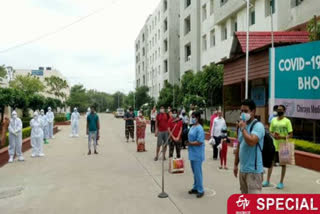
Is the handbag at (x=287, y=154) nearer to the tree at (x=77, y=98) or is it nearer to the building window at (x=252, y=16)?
the building window at (x=252, y=16)

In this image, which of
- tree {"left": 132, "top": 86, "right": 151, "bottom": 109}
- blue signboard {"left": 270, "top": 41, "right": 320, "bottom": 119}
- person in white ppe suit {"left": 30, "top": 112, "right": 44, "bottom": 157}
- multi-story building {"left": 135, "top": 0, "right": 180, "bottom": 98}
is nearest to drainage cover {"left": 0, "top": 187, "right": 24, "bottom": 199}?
person in white ppe suit {"left": 30, "top": 112, "right": 44, "bottom": 157}

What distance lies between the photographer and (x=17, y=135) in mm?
11203

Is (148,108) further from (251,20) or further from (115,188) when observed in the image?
(115,188)

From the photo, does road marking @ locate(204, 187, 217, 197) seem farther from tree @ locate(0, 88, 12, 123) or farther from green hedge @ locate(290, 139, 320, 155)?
tree @ locate(0, 88, 12, 123)

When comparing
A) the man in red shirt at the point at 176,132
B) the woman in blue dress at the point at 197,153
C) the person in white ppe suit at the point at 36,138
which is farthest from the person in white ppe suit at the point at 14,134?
the woman in blue dress at the point at 197,153

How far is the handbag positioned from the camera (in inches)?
285

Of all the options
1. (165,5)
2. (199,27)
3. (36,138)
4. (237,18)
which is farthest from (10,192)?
(165,5)

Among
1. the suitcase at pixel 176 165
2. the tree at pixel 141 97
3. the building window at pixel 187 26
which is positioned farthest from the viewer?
the tree at pixel 141 97

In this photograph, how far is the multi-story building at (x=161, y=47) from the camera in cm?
4800

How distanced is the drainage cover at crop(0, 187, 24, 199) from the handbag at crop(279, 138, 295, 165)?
5742 millimetres

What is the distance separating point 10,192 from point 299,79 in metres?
9.07

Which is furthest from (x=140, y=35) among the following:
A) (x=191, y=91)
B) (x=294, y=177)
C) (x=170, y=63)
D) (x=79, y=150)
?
(x=294, y=177)

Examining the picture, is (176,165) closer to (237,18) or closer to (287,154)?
(287,154)

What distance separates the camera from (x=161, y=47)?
52594mm
